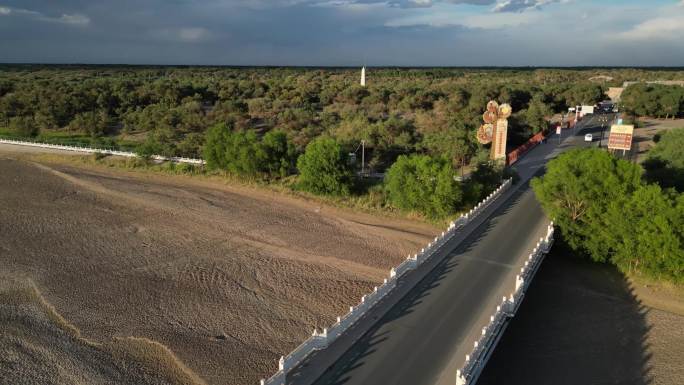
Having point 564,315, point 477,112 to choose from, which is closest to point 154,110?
point 477,112

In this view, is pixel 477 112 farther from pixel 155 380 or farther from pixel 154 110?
pixel 155 380

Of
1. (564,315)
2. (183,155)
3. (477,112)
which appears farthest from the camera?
(477,112)

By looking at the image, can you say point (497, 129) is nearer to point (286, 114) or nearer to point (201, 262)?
point (201, 262)

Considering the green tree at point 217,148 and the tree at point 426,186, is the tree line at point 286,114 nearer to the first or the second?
the green tree at point 217,148

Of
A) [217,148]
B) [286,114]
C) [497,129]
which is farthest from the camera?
[286,114]

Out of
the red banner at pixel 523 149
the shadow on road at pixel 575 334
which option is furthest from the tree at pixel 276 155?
the shadow on road at pixel 575 334

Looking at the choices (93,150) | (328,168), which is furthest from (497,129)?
(93,150)
